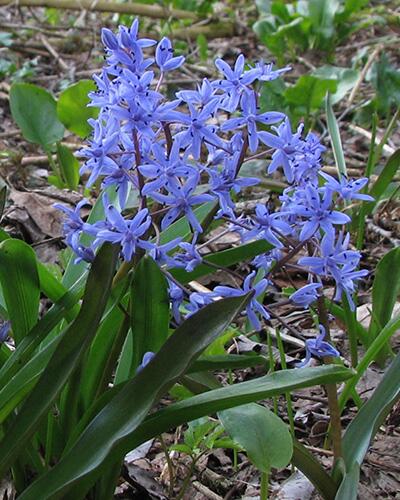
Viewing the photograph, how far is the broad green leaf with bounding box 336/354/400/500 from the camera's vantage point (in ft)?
4.49

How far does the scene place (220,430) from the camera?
5.03 ft

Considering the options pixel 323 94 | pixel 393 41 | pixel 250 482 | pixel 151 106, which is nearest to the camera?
pixel 151 106

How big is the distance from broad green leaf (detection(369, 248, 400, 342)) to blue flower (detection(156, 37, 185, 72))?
0.81m

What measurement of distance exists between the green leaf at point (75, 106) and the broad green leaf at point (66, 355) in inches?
61.2

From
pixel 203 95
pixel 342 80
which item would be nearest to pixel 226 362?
pixel 203 95

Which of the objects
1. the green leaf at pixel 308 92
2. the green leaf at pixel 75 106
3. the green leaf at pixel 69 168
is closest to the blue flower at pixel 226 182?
the green leaf at pixel 75 106

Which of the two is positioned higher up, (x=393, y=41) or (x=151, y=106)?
(x=151, y=106)

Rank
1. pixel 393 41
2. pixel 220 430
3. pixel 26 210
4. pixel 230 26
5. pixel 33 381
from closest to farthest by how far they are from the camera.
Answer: pixel 33 381, pixel 220 430, pixel 26 210, pixel 393 41, pixel 230 26

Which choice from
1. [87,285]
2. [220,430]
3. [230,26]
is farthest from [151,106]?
[230,26]

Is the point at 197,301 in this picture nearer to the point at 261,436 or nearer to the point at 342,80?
the point at 261,436

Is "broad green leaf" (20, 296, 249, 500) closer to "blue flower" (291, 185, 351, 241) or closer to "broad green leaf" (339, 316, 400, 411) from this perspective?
"blue flower" (291, 185, 351, 241)

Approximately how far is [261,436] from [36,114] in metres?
1.90

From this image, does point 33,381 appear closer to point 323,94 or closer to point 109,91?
point 109,91

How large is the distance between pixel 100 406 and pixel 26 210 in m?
1.62
